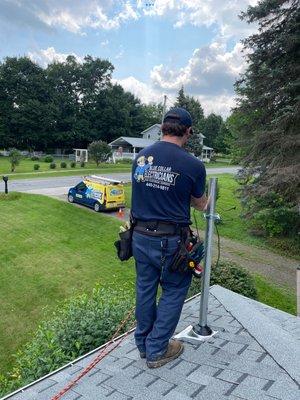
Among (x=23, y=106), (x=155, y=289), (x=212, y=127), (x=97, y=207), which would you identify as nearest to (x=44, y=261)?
(x=97, y=207)

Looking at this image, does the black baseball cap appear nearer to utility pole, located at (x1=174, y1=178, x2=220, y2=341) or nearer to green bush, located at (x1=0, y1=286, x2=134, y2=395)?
utility pole, located at (x1=174, y1=178, x2=220, y2=341)

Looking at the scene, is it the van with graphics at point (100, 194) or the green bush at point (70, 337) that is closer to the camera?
the green bush at point (70, 337)

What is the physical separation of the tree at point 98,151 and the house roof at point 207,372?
111ft

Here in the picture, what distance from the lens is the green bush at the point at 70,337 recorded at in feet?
12.1

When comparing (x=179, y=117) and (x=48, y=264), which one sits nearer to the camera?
(x=179, y=117)

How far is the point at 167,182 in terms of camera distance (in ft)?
9.46

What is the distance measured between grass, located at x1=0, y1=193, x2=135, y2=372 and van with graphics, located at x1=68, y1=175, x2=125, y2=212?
63 cm

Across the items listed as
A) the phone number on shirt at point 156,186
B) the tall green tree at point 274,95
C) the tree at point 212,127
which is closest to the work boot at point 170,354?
the phone number on shirt at point 156,186

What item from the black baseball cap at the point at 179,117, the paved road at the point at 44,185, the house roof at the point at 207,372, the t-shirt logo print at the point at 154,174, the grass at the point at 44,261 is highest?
the black baseball cap at the point at 179,117

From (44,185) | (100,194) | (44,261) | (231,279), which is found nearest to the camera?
(231,279)

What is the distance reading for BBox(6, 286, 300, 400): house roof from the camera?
265 centimetres

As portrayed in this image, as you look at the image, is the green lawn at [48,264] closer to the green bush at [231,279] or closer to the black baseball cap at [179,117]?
the green bush at [231,279]

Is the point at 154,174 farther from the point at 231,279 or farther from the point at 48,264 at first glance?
the point at 48,264

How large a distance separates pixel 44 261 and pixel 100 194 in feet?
20.4
